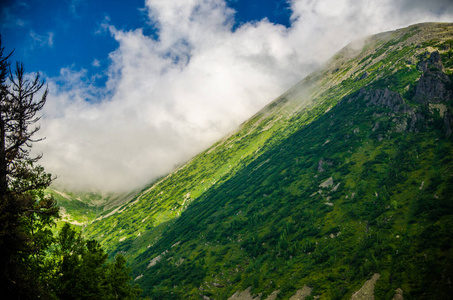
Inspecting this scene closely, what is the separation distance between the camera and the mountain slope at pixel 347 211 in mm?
38812

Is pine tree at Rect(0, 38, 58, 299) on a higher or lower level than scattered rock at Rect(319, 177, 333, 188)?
higher

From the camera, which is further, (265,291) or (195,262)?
(195,262)

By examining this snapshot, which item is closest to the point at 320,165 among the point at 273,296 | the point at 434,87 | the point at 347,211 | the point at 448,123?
the point at 347,211

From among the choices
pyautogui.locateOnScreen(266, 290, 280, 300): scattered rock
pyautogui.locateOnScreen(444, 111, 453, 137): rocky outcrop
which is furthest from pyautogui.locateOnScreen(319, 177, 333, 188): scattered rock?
pyautogui.locateOnScreen(266, 290, 280, 300): scattered rock

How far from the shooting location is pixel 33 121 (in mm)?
14562

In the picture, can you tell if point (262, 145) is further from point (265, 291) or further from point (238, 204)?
point (265, 291)

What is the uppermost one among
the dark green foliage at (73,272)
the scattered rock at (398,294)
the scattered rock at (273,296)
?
the dark green foliage at (73,272)

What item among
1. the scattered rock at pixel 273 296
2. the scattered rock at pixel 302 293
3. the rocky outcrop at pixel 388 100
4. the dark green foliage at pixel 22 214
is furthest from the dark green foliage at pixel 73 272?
the rocky outcrop at pixel 388 100

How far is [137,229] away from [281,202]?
140 metres

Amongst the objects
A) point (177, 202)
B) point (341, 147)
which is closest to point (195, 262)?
point (341, 147)

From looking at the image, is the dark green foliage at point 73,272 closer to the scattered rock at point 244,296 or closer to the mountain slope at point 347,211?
the mountain slope at point 347,211

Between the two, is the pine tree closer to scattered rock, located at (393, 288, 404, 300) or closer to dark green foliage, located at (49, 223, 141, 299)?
dark green foliage, located at (49, 223, 141, 299)

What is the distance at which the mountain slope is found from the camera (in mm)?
38812

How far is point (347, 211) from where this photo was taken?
191 feet
